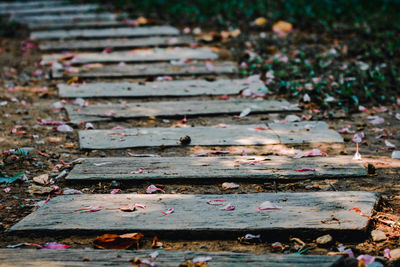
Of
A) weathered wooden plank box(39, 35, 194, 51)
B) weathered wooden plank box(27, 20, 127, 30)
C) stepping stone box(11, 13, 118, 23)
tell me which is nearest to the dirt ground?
weathered wooden plank box(39, 35, 194, 51)

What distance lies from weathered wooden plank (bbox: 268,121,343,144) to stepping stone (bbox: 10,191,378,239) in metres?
0.76

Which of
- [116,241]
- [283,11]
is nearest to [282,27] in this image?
[283,11]

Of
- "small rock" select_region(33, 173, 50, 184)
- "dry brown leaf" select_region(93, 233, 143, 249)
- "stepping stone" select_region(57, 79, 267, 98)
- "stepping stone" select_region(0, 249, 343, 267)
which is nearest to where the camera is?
"stepping stone" select_region(0, 249, 343, 267)

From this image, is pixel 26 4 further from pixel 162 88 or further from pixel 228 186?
pixel 228 186

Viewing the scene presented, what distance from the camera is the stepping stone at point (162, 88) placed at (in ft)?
12.5

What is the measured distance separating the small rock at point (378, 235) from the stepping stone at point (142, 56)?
2.95 meters

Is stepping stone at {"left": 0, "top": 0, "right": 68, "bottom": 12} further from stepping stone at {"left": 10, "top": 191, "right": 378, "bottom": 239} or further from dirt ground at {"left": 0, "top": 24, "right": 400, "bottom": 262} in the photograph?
stepping stone at {"left": 10, "top": 191, "right": 378, "bottom": 239}

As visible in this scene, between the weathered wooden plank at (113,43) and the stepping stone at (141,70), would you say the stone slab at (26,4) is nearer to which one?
the weathered wooden plank at (113,43)

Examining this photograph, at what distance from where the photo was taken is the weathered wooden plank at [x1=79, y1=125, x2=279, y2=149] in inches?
115

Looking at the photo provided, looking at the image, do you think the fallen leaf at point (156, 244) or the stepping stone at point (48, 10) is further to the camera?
the stepping stone at point (48, 10)

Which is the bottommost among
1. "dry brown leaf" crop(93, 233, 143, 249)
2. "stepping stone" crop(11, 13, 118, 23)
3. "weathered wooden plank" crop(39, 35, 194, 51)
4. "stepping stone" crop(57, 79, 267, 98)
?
"dry brown leaf" crop(93, 233, 143, 249)

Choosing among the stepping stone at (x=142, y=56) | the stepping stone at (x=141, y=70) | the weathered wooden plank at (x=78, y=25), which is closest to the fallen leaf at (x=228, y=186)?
the stepping stone at (x=141, y=70)

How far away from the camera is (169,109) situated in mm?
3479

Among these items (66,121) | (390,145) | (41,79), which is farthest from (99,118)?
(390,145)
